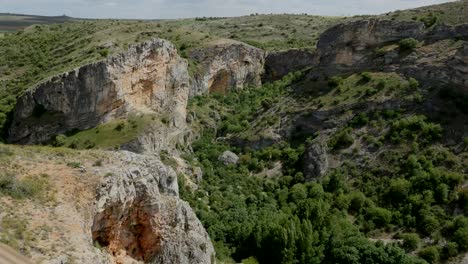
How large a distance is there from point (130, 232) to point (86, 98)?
131 ft

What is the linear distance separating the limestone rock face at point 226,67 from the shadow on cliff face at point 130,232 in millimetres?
56126

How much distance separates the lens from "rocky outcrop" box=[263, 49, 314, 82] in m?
100

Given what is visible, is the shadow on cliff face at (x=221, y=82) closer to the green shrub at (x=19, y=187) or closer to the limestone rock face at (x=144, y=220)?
the limestone rock face at (x=144, y=220)

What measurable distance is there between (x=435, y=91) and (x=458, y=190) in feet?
57.8

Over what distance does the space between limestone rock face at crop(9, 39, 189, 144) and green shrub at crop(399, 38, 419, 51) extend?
35751mm

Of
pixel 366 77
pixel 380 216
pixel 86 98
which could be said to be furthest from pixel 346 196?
pixel 86 98

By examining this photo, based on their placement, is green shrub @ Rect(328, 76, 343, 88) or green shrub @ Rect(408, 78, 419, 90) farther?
green shrub @ Rect(328, 76, 343, 88)

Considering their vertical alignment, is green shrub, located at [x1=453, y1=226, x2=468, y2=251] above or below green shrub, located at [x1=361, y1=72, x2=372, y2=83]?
below

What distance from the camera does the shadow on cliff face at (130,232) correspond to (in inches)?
1180

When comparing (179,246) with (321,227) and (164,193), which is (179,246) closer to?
(164,193)

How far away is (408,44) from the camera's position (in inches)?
3051

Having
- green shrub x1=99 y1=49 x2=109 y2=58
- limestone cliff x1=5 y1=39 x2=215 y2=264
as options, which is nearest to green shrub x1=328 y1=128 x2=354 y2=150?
limestone cliff x1=5 y1=39 x2=215 y2=264

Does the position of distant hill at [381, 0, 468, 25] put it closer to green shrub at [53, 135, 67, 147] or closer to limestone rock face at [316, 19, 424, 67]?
limestone rock face at [316, 19, 424, 67]

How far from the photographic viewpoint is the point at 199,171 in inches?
2808
